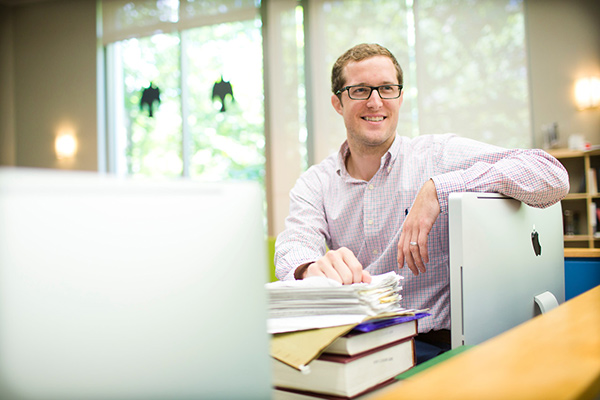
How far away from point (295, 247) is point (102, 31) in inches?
260

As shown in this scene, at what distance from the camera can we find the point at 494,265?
2.99 feet

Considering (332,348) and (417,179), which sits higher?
(417,179)

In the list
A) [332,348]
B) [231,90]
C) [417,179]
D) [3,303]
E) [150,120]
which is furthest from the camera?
[150,120]

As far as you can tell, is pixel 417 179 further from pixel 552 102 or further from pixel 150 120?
pixel 150 120

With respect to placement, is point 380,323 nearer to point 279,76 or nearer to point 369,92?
point 369,92

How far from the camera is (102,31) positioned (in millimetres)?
6875

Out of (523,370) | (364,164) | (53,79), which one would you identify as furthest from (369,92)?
(53,79)

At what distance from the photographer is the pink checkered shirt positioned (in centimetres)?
112

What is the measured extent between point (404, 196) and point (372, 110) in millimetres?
333

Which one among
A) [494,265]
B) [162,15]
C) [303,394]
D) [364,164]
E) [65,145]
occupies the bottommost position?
[303,394]

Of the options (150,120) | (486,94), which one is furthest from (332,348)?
(150,120)

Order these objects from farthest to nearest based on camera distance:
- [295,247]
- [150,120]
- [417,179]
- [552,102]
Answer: [150,120], [552,102], [417,179], [295,247]

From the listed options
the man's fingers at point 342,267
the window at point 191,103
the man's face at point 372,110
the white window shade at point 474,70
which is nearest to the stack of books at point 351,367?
the man's fingers at point 342,267

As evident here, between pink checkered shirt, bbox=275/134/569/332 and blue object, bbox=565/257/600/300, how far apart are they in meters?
0.30
